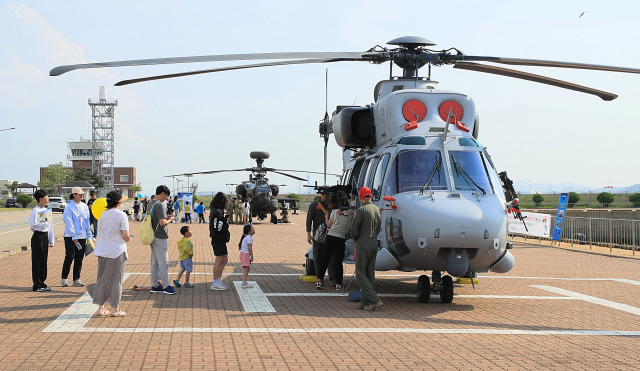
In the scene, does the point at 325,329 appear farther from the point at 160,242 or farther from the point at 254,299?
the point at 160,242

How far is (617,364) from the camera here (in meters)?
6.87

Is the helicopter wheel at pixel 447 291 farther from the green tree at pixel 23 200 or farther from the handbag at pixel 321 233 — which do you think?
the green tree at pixel 23 200

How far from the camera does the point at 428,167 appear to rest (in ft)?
35.2

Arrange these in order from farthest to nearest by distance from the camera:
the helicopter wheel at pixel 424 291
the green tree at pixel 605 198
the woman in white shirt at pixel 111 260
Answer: the green tree at pixel 605 198 < the helicopter wheel at pixel 424 291 < the woman in white shirt at pixel 111 260

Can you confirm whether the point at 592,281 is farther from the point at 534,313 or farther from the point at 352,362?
the point at 352,362

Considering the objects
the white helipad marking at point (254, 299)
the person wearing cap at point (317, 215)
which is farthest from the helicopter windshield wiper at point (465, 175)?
the white helipad marking at point (254, 299)

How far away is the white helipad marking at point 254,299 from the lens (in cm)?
995

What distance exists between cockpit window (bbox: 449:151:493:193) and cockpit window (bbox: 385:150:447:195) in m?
0.21

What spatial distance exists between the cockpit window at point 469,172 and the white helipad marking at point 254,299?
136 inches

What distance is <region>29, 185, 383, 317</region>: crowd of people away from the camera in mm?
9180

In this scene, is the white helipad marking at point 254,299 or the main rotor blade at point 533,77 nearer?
the white helipad marking at point 254,299

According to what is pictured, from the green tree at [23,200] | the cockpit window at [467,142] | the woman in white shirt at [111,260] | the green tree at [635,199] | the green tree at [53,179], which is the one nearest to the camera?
the woman in white shirt at [111,260]

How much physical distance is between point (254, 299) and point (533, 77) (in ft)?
19.8

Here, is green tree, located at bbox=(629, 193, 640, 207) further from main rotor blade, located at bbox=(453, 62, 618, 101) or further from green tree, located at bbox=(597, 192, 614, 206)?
main rotor blade, located at bbox=(453, 62, 618, 101)
